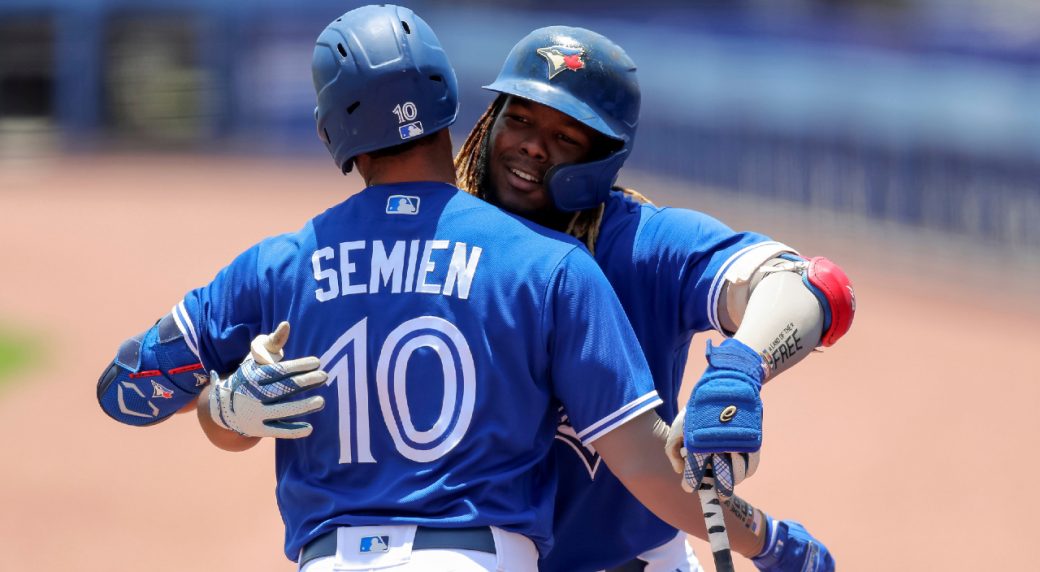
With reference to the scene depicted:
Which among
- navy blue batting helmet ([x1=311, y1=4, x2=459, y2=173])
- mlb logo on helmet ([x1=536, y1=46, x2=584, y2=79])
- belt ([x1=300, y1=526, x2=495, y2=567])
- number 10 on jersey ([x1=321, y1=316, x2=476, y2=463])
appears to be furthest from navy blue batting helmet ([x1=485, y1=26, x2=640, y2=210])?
belt ([x1=300, y1=526, x2=495, y2=567])

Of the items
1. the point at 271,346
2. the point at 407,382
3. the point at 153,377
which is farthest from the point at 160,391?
the point at 407,382

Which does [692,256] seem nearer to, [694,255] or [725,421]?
[694,255]

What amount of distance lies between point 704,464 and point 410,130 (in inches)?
41.1

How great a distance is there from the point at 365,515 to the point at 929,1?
20946mm

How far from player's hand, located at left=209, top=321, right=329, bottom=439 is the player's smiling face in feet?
2.96

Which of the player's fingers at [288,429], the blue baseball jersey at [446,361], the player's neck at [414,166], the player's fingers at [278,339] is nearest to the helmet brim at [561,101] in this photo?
the player's neck at [414,166]

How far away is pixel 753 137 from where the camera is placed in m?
16.0

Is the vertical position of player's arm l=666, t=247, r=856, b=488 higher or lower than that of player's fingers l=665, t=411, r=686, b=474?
higher

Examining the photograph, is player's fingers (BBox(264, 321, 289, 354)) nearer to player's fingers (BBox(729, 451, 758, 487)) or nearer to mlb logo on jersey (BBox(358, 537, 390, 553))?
mlb logo on jersey (BBox(358, 537, 390, 553))

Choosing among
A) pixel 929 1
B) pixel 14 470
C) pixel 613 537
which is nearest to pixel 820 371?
pixel 14 470

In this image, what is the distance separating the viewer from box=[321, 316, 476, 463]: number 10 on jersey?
3242mm

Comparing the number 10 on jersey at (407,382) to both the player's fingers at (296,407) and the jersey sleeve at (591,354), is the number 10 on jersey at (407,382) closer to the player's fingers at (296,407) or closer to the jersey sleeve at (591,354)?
the player's fingers at (296,407)

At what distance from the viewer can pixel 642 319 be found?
12.4ft

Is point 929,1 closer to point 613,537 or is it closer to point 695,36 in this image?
point 695,36
